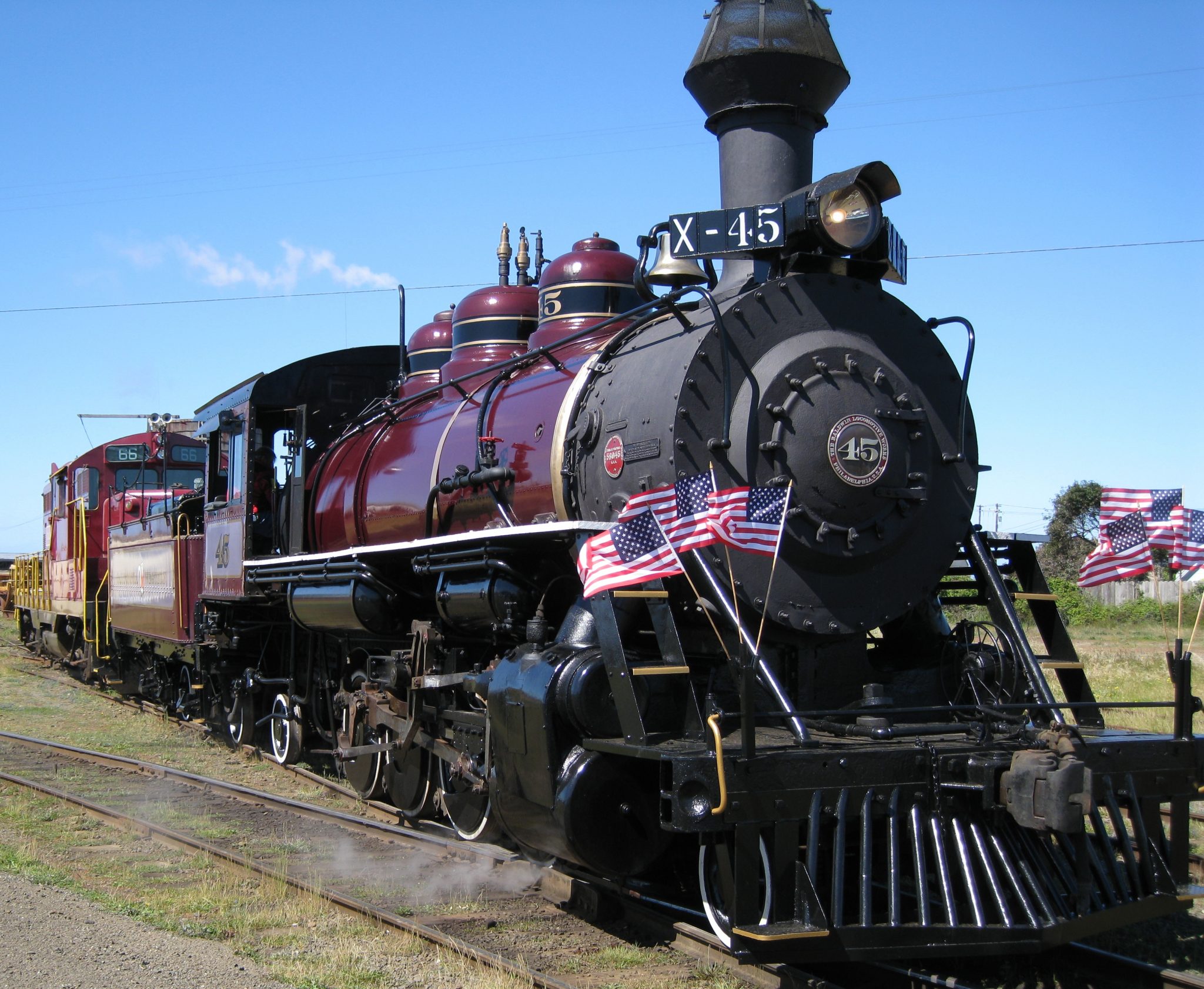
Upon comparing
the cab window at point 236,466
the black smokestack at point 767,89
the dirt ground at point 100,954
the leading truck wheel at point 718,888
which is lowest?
the dirt ground at point 100,954

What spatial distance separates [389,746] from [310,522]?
2496 millimetres

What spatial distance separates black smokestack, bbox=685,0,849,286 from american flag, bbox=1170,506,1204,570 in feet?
8.14

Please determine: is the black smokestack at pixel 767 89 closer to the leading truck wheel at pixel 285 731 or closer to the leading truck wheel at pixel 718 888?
the leading truck wheel at pixel 718 888

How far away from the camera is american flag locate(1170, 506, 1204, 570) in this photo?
5461mm

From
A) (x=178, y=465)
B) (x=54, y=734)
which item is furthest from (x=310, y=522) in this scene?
(x=178, y=465)

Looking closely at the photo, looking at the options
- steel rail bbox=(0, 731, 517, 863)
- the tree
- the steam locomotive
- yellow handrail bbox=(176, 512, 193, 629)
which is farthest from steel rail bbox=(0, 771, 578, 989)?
the tree

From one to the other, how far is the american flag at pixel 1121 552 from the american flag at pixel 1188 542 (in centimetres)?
14

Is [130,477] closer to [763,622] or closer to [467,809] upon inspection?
[467,809]

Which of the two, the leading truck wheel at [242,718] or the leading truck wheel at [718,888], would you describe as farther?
the leading truck wheel at [242,718]

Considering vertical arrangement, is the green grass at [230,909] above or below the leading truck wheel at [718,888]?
below

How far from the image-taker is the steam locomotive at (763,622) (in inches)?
173

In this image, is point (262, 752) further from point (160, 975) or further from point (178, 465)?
point (178, 465)

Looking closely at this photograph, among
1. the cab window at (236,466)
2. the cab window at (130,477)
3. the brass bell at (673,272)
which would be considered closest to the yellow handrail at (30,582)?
the cab window at (130,477)

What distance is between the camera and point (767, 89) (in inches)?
244
